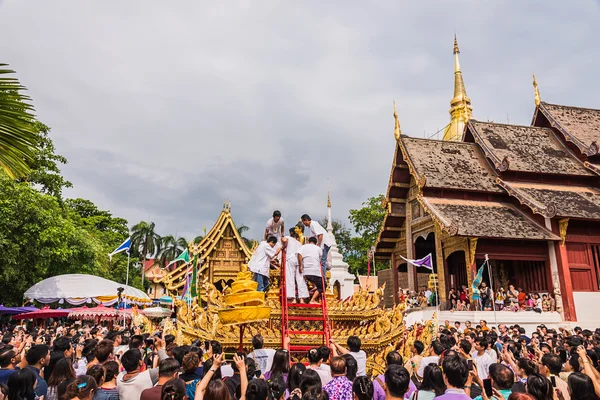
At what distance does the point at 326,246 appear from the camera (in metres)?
8.94

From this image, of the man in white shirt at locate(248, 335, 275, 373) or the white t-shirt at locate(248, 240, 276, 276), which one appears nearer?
the man in white shirt at locate(248, 335, 275, 373)

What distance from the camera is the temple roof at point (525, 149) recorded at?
21.0 m

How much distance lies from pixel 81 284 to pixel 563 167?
73.5 feet

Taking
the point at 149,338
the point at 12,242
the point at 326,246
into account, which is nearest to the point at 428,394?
the point at 326,246

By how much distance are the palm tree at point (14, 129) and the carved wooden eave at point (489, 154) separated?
1907 centimetres

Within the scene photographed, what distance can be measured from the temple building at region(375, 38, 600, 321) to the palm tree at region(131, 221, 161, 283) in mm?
35258

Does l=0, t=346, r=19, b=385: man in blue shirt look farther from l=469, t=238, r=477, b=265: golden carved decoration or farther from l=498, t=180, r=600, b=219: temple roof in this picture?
l=498, t=180, r=600, b=219: temple roof

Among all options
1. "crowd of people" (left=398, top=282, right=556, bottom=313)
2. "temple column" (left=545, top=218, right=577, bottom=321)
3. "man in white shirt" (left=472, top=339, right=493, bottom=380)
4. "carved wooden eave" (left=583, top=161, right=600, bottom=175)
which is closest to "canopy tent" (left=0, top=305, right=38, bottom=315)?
"crowd of people" (left=398, top=282, right=556, bottom=313)

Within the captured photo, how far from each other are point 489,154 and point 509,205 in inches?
103

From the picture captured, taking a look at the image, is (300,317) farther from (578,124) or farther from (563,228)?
(578,124)

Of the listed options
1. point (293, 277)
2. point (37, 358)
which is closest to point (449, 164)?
point (293, 277)

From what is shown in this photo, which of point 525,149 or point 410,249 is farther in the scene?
point 410,249

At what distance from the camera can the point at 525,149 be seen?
2242cm

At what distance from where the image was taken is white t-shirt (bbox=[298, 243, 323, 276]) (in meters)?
7.88
